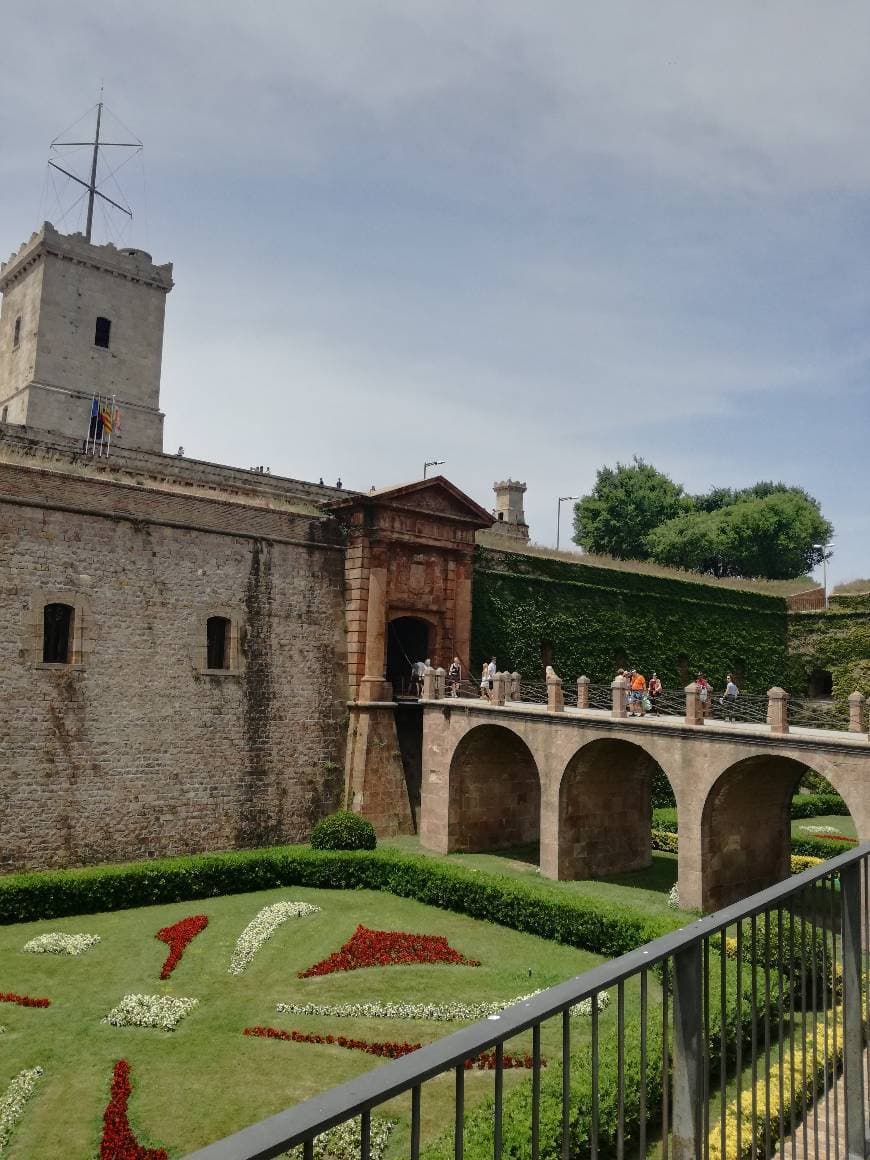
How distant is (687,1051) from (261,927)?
15.3m

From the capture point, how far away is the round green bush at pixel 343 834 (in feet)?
72.9

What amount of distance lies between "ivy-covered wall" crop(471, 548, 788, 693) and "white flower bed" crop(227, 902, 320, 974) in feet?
37.8

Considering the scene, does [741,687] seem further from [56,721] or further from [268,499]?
[56,721]

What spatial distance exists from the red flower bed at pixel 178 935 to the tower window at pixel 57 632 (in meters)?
6.60

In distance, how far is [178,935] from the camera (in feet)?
54.2

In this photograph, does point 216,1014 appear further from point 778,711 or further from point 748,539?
point 748,539

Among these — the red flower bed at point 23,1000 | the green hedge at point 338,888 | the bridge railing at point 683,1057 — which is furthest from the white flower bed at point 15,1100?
the green hedge at point 338,888

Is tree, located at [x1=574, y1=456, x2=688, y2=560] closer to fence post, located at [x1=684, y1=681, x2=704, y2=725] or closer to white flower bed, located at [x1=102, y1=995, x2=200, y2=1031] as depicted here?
fence post, located at [x1=684, y1=681, x2=704, y2=725]

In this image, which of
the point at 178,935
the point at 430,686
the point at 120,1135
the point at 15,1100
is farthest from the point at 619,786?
the point at 15,1100

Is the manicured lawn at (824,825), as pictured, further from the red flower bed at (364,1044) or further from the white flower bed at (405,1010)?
the red flower bed at (364,1044)

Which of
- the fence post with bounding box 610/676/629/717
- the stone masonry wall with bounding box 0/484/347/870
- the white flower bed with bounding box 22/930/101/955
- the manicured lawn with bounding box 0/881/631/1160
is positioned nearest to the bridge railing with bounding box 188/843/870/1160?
the manicured lawn with bounding box 0/881/631/1160

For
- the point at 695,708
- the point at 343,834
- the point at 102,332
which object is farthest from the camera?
the point at 102,332

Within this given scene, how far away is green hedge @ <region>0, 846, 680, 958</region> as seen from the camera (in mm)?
16578

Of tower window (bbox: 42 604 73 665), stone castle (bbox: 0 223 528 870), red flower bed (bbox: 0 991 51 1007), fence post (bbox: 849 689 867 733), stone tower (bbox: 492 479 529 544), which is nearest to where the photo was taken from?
red flower bed (bbox: 0 991 51 1007)
